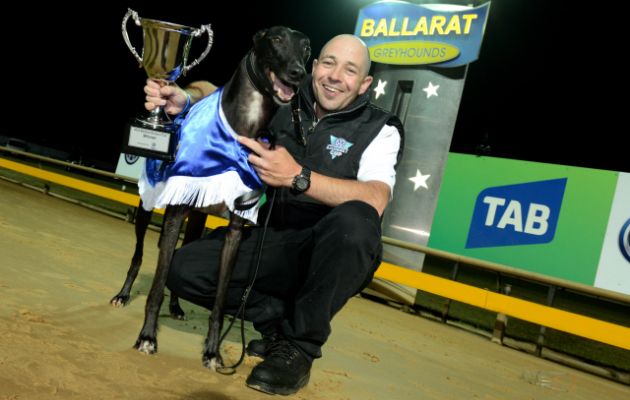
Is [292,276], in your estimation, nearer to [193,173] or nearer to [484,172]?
[193,173]

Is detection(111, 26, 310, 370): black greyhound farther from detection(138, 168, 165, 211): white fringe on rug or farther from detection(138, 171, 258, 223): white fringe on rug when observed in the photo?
detection(138, 168, 165, 211): white fringe on rug

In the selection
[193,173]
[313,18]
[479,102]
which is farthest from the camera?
[479,102]

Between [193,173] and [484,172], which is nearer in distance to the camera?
[193,173]

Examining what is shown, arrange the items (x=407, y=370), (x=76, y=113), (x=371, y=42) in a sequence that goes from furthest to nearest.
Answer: (x=76, y=113)
(x=371, y=42)
(x=407, y=370)

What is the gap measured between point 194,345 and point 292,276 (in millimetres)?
509

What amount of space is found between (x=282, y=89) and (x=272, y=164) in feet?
0.96

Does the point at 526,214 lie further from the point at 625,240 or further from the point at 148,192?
the point at 148,192

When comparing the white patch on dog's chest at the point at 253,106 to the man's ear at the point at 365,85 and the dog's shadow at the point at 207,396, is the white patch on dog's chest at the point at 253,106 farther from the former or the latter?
the dog's shadow at the point at 207,396

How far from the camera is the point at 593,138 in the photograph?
21.4 m

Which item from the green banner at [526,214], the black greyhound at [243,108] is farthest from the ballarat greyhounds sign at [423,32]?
the black greyhound at [243,108]

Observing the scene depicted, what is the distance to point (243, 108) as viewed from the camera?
2039mm

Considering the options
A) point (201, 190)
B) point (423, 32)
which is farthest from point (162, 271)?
point (423, 32)

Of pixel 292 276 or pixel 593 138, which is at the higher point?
pixel 593 138

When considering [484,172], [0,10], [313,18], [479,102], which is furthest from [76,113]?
[484,172]
